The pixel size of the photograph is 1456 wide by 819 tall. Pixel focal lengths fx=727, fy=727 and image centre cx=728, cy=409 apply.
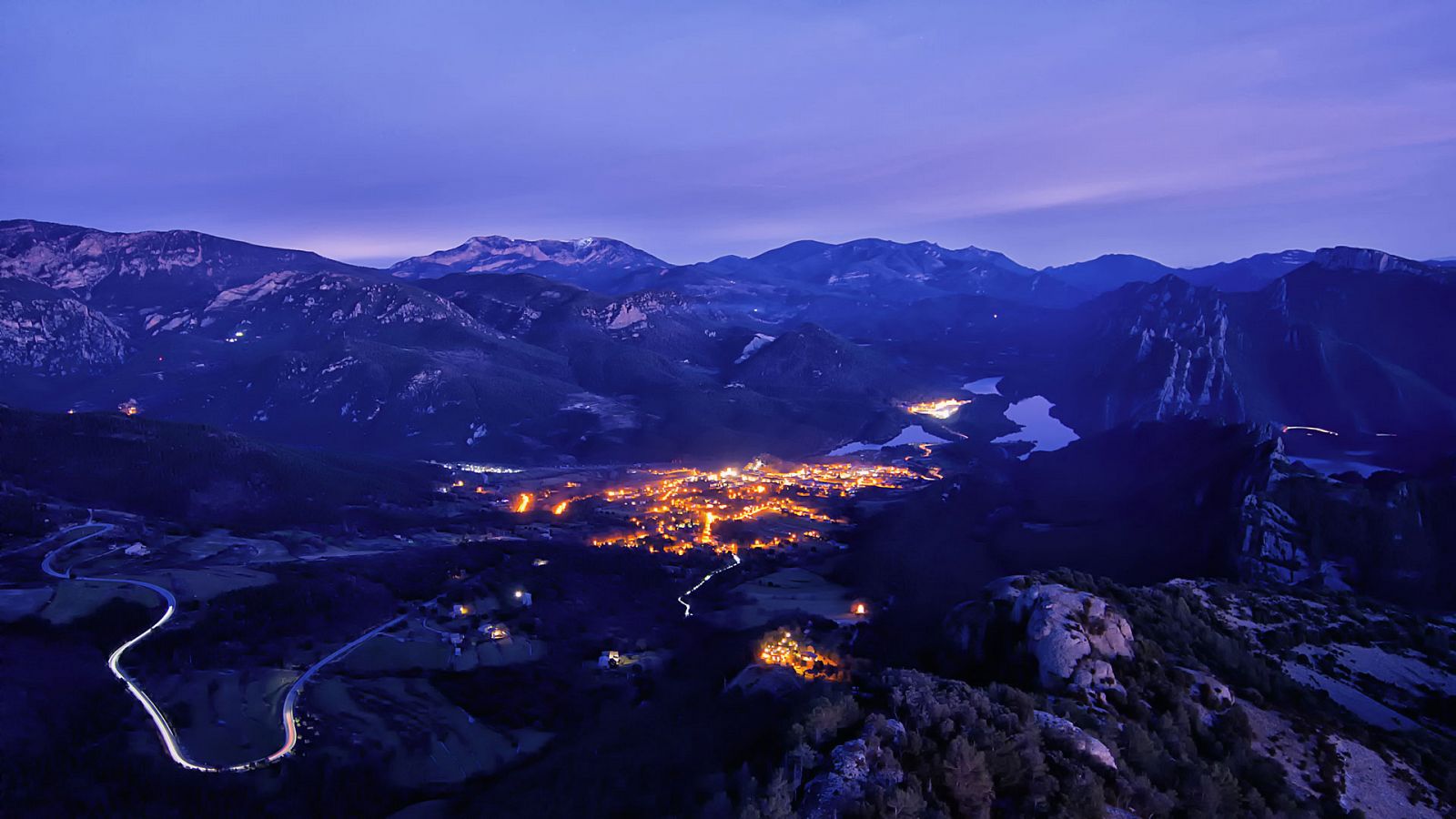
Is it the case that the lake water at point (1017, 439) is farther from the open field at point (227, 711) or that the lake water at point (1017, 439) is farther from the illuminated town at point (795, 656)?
the open field at point (227, 711)

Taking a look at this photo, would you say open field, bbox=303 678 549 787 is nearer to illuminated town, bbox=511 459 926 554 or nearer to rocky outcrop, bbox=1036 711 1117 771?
rocky outcrop, bbox=1036 711 1117 771

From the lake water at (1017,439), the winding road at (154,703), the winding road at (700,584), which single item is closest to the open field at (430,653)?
the winding road at (154,703)

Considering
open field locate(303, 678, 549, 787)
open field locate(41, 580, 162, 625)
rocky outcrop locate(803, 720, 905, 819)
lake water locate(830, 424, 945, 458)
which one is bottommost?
open field locate(303, 678, 549, 787)

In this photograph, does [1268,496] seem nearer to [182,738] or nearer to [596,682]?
[596,682]

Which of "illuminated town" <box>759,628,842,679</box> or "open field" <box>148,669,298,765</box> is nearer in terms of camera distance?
"open field" <box>148,669,298,765</box>

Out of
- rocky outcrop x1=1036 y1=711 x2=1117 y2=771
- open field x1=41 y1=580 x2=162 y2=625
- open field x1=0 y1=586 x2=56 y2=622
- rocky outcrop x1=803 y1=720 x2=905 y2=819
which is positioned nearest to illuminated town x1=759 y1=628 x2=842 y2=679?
rocky outcrop x1=1036 y1=711 x2=1117 y2=771

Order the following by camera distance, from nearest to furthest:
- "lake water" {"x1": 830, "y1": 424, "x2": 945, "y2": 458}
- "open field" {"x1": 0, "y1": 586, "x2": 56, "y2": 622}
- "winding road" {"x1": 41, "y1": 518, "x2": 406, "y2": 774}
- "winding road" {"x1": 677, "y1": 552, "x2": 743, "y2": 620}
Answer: "winding road" {"x1": 41, "y1": 518, "x2": 406, "y2": 774} → "open field" {"x1": 0, "y1": 586, "x2": 56, "y2": 622} → "winding road" {"x1": 677, "y1": 552, "x2": 743, "y2": 620} → "lake water" {"x1": 830, "y1": 424, "x2": 945, "y2": 458}
